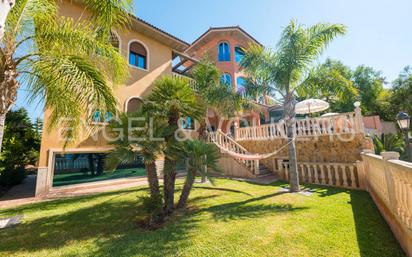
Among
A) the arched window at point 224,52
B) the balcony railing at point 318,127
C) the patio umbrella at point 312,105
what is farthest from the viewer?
the arched window at point 224,52

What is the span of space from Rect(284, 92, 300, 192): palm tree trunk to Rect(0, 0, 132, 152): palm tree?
6728 millimetres

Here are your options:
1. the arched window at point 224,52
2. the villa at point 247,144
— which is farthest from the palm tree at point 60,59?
→ the arched window at point 224,52

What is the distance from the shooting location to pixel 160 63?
1338 cm

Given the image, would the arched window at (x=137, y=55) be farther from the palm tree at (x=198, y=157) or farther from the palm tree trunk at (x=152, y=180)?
the palm tree at (x=198, y=157)

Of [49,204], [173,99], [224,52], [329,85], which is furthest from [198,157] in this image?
[224,52]

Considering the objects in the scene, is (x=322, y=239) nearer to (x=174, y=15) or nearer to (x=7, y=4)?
(x=7, y=4)

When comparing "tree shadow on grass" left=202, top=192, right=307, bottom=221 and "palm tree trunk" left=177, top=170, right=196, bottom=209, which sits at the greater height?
"palm tree trunk" left=177, top=170, right=196, bottom=209

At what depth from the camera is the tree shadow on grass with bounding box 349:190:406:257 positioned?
10.5 feet

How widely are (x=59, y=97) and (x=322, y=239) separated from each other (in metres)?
7.10

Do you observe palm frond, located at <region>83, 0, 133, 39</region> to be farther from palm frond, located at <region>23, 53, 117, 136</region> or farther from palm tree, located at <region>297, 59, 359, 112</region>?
palm tree, located at <region>297, 59, 359, 112</region>

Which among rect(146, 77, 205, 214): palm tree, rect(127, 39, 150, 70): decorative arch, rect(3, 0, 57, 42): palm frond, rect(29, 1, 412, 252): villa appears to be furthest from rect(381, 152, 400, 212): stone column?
rect(127, 39, 150, 70): decorative arch

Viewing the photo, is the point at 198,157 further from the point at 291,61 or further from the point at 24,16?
→ the point at 24,16

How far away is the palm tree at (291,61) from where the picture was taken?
725 centimetres

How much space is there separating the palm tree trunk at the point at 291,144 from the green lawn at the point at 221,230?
0.75 meters
